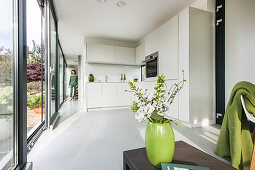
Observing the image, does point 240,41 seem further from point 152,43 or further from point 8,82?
point 8,82

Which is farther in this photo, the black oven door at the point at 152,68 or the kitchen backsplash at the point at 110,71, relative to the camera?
the kitchen backsplash at the point at 110,71

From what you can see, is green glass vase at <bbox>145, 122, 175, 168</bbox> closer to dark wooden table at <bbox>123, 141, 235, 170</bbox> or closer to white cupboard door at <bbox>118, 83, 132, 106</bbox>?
dark wooden table at <bbox>123, 141, 235, 170</bbox>

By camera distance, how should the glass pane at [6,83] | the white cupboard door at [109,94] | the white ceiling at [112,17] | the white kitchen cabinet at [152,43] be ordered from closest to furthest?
the glass pane at [6,83]
the white ceiling at [112,17]
the white kitchen cabinet at [152,43]
the white cupboard door at [109,94]

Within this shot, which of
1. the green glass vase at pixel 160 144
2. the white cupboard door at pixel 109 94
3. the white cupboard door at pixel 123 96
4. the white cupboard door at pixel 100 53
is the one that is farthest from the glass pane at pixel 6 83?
the white cupboard door at pixel 123 96

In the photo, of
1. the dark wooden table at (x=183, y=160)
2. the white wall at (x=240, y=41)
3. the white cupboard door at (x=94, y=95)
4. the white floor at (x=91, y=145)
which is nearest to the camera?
the dark wooden table at (x=183, y=160)

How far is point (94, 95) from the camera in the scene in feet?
11.8

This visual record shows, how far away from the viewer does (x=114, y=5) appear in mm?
2387

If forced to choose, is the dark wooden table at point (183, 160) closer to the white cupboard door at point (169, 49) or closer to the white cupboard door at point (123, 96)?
the white cupboard door at point (169, 49)

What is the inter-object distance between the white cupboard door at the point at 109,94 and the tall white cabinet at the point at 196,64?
6.99 feet

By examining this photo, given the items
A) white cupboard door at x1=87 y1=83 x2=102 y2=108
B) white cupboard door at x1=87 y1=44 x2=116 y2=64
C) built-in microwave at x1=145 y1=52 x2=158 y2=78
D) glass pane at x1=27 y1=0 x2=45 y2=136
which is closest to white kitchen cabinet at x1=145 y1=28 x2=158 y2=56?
built-in microwave at x1=145 y1=52 x2=158 y2=78

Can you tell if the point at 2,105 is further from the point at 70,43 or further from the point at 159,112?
the point at 70,43

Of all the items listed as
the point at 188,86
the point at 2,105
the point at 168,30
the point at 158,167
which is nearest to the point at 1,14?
the point at 2,105

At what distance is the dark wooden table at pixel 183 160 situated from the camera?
0.57 metres

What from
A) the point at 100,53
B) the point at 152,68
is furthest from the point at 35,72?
the point at 152,68
